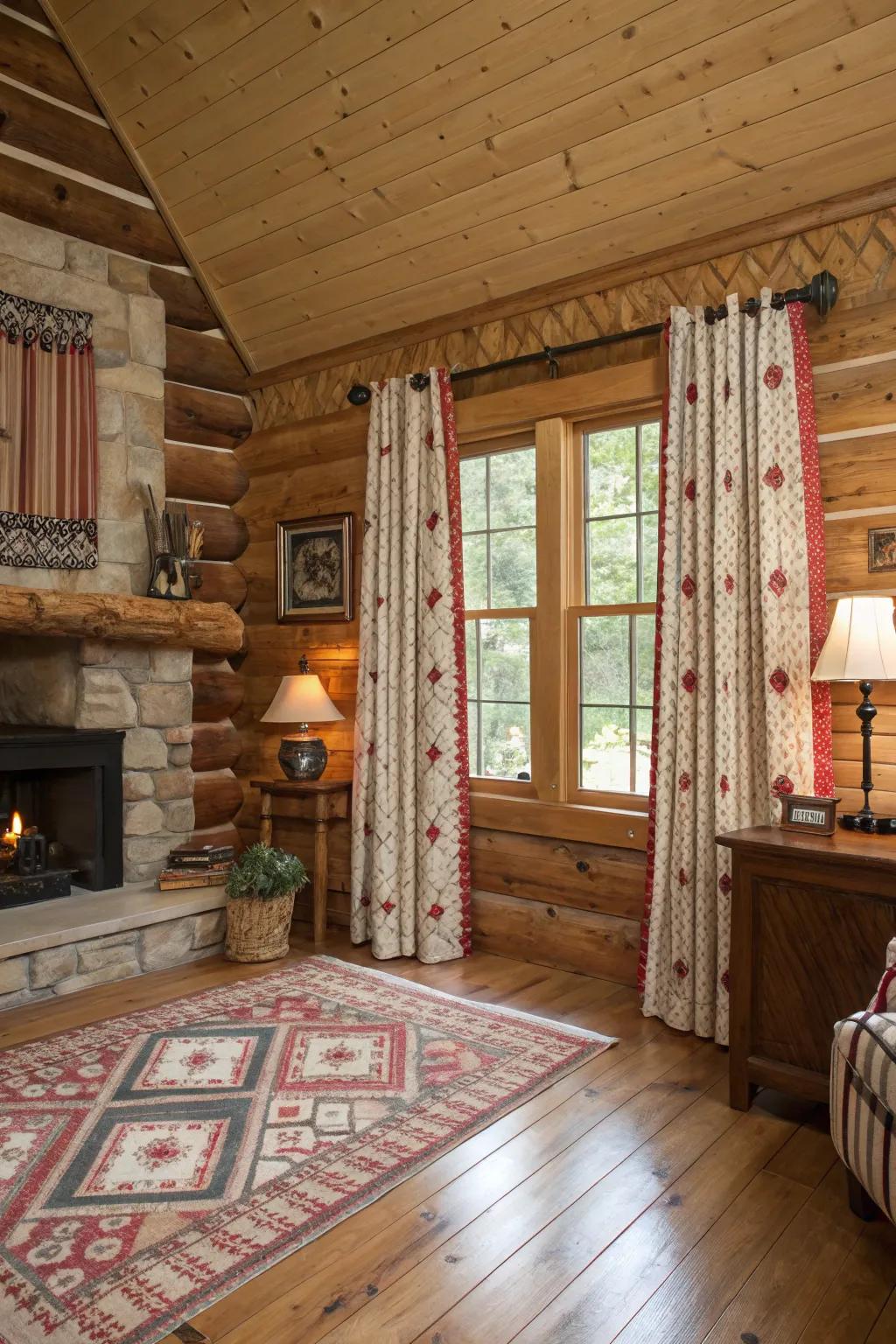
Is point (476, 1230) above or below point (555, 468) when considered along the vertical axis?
below

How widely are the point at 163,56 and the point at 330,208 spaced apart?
895mm

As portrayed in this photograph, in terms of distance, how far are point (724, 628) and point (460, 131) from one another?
84.7 inches

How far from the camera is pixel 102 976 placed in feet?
13.0

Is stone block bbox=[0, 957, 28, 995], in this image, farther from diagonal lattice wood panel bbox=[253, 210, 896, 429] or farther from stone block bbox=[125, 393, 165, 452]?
diagonal lattice wood panel bbox=[253, 210, 896, 429]

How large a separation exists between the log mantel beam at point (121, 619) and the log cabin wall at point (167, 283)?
1.75 feet

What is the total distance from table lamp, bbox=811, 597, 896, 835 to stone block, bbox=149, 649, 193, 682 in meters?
2.93

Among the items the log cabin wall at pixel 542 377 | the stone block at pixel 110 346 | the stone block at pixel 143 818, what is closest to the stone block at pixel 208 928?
the stone block at pixel 143 818

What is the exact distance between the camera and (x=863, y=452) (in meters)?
3.28

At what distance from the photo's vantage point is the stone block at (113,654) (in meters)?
4.38

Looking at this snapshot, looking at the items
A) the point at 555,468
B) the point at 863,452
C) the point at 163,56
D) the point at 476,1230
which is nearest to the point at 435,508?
the point at 555,468

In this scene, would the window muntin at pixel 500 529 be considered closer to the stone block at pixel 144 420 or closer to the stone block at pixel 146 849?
the stone block at pixel 144 420

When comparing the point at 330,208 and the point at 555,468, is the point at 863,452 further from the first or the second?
the point at 330,208

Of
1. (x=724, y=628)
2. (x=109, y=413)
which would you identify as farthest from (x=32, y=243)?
(x=724, y=628)

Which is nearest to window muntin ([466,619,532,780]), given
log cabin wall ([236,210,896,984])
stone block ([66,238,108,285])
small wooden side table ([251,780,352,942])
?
log cabin wall ([236,210,896,984])
